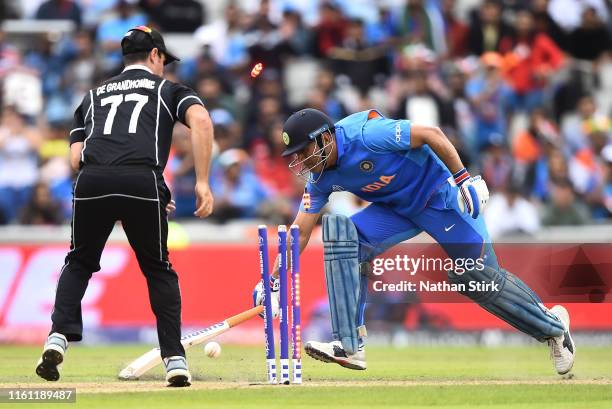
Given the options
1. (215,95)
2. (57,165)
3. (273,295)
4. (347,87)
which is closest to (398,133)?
(273,295)

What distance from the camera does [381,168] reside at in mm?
9773

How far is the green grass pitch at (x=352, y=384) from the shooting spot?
8523 mm

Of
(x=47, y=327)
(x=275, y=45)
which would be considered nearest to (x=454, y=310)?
(x=47, y=327)

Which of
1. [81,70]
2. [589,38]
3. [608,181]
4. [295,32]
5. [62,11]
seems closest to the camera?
[608,181]

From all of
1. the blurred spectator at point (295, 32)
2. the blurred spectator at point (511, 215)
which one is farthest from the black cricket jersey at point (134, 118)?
the blurred spectator at point (295, 32)

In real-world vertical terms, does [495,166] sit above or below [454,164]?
above

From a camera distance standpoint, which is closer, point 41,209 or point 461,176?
point 461,176

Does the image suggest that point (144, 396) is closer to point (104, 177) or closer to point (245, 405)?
point (245, 405)

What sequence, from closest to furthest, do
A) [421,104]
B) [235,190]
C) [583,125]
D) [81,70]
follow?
[235,190] < [421,104] < [583,125] < [81,70]

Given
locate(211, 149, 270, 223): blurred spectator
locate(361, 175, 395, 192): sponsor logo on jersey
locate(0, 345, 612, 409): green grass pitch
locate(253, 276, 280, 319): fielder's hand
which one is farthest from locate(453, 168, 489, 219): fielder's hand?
locate(211, 149, 270, 223): blurred spectator

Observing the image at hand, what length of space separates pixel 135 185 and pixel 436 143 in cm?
206

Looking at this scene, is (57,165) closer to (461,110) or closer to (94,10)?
(94,10)

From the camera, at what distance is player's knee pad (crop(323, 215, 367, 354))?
9.74 m

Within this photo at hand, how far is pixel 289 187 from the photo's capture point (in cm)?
1791
